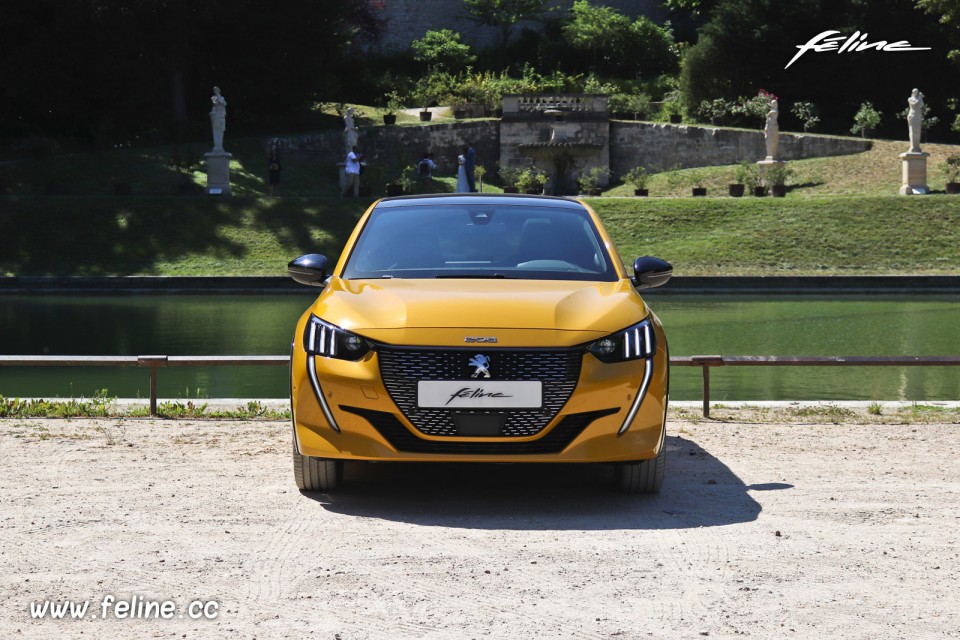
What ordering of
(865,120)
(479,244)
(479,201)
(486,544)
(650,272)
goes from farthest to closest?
(865,120) < (479,201) < (479,244) < (650,272) < (486,544)

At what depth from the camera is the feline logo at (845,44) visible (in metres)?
50.1

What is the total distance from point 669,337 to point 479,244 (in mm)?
10786

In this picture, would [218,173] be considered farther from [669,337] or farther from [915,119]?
[669,337]

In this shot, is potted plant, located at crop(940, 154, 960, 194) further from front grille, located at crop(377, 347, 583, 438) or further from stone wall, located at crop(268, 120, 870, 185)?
front grille, located at crop(377, 347, 583, 438)

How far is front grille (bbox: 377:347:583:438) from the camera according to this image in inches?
248

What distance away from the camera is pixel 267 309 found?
23.0 m

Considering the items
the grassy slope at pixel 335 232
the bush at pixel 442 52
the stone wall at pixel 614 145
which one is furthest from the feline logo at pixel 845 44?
the grassy slope at pixel 335 232

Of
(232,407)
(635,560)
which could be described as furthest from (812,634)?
(232,407)

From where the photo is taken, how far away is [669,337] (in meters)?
18.1

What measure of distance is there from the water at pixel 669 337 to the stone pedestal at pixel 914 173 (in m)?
14.5

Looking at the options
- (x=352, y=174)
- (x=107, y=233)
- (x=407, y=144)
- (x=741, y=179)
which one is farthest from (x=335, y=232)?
(x=407, y=144)

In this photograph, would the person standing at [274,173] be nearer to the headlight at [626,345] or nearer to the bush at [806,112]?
the bush at [806,112]

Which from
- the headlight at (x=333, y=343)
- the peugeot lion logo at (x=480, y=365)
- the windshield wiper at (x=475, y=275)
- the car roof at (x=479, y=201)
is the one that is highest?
the car roof at (x=479, y=201)

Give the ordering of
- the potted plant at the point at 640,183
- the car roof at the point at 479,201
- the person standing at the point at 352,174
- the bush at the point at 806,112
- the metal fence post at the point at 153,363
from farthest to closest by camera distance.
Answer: the bush at the point at 806,112
the potted plant at the point at 640,183
the person standing at the point at 352,174
the metal fence post at the point at 153,363
the car roof at the point at 479,201
